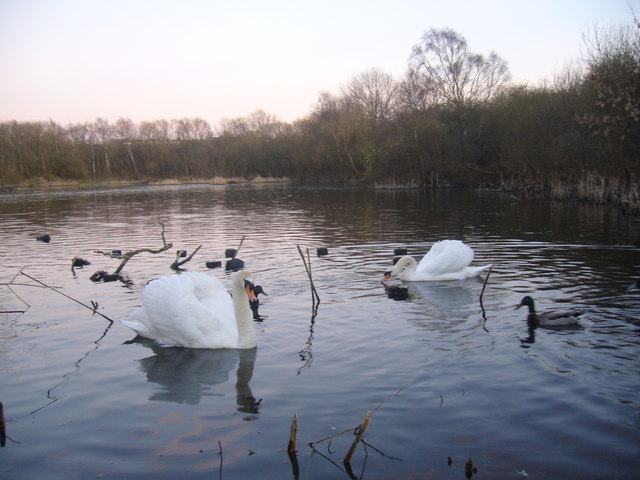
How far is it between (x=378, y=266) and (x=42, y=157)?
74.1 metres

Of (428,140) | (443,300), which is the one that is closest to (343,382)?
(443,300)

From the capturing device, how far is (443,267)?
1170cm

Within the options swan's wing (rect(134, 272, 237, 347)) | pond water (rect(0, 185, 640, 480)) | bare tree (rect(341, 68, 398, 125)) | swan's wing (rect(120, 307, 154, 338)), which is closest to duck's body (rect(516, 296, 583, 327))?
pond water (rect(0, 185, 640, 480))

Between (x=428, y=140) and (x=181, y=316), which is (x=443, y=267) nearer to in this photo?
(x=181, y=316)

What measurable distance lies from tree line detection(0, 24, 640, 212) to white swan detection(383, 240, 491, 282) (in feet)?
27.9

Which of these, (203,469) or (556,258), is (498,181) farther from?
(203,469)

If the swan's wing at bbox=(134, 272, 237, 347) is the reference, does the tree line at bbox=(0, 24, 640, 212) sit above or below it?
above

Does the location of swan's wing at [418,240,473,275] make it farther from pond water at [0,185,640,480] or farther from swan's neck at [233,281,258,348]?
swan's neck at [233,281,258,348]

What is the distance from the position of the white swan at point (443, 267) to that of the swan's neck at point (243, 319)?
4.75 metres

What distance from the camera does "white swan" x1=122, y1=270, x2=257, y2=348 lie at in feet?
24.5

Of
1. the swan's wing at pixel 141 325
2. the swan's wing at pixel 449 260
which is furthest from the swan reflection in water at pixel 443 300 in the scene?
the swan's wing at pixel 141 325

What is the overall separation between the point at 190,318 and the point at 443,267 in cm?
609

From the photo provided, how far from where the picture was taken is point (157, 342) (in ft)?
26.7

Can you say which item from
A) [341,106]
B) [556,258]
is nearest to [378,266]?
[556,258]
